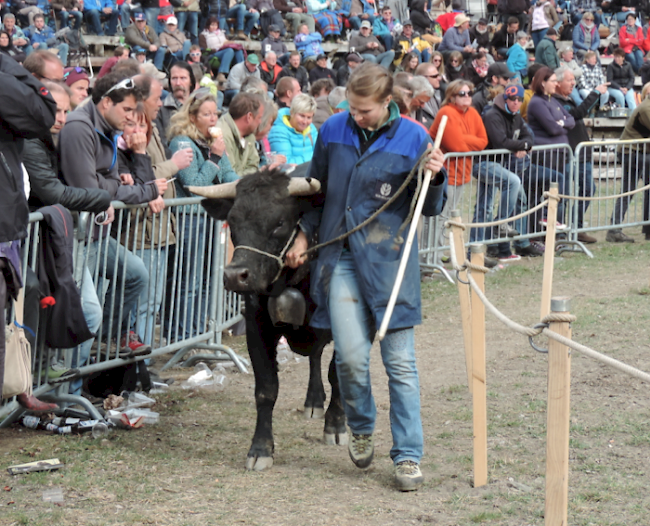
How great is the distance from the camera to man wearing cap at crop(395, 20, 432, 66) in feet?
68.7

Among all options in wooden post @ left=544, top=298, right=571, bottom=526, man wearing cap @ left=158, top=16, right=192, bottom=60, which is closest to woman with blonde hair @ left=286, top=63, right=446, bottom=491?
wooden post @ left=544, top=298, right=571, bottom=526

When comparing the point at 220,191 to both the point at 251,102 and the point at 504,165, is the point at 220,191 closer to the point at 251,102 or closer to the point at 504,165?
the point at 251,102

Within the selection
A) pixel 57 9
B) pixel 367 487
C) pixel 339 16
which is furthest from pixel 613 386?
pixel 339 16

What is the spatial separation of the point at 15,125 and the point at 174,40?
15.0 meters

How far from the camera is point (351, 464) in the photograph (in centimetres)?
505

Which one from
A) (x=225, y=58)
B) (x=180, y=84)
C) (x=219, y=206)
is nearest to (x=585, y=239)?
(x=180, y=84)

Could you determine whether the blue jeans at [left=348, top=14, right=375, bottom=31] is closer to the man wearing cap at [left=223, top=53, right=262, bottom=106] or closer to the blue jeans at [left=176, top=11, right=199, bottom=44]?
the blue jeans at [left=176, top=11, right=199, bottom=44]

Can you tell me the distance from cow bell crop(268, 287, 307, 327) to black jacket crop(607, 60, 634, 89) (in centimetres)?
1917

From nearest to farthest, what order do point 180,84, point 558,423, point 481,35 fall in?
point 558,423 < point 180,84 < point 481,35

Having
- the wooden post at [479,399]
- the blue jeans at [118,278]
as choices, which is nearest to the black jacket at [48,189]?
the blue jeans at [118,278]

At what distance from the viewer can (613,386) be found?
20.6 feet

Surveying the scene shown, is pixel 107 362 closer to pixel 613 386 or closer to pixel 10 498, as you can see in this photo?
pixel 10 498

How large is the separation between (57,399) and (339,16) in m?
18.9

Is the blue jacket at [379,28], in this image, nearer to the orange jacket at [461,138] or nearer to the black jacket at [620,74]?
the black jacket at [620,74]
